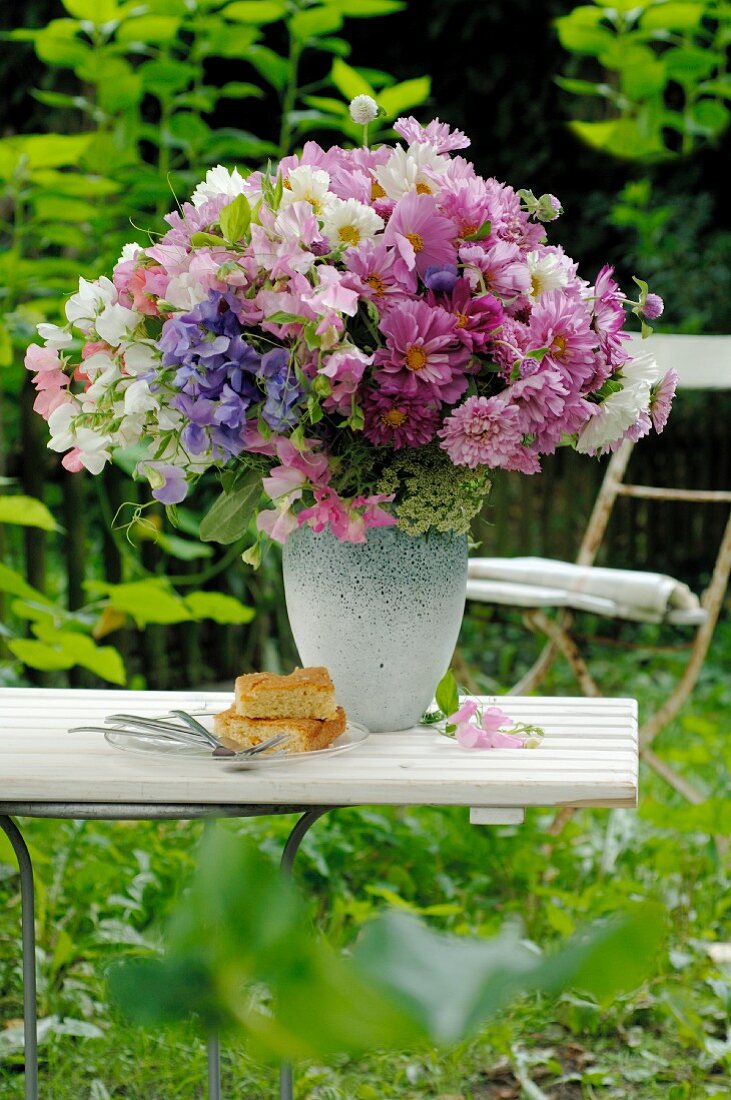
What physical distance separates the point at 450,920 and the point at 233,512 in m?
1.43

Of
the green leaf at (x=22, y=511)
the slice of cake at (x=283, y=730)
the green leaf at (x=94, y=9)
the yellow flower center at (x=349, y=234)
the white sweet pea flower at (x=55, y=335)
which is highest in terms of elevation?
the green leaf at (x=94, y=9)

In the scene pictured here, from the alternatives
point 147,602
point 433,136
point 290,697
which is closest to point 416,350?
point 433,136

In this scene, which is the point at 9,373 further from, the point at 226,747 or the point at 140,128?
the point at 226,747

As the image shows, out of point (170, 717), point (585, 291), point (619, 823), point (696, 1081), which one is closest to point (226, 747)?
point (170, 717)

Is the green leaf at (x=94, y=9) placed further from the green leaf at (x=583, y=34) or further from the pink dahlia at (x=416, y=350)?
the pink dahlia at (x=416, y=350)

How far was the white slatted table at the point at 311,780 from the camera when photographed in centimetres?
109

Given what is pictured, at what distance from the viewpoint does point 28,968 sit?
4.58 ft

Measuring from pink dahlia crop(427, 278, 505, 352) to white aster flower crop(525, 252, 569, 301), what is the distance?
0.05 meters

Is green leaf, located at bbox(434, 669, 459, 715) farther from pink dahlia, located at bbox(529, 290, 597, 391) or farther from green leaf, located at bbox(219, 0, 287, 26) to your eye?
green leaf, located at bbox(219, 0, 287, 26)

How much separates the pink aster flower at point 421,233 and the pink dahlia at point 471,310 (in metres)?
0.03

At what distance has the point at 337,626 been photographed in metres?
1.32

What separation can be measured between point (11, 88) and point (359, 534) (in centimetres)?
336

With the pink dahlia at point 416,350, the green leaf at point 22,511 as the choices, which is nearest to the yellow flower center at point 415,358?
the pink dahlia at point 416,350

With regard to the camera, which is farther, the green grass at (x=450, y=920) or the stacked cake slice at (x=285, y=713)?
the green grass at (x=450, y=920)
